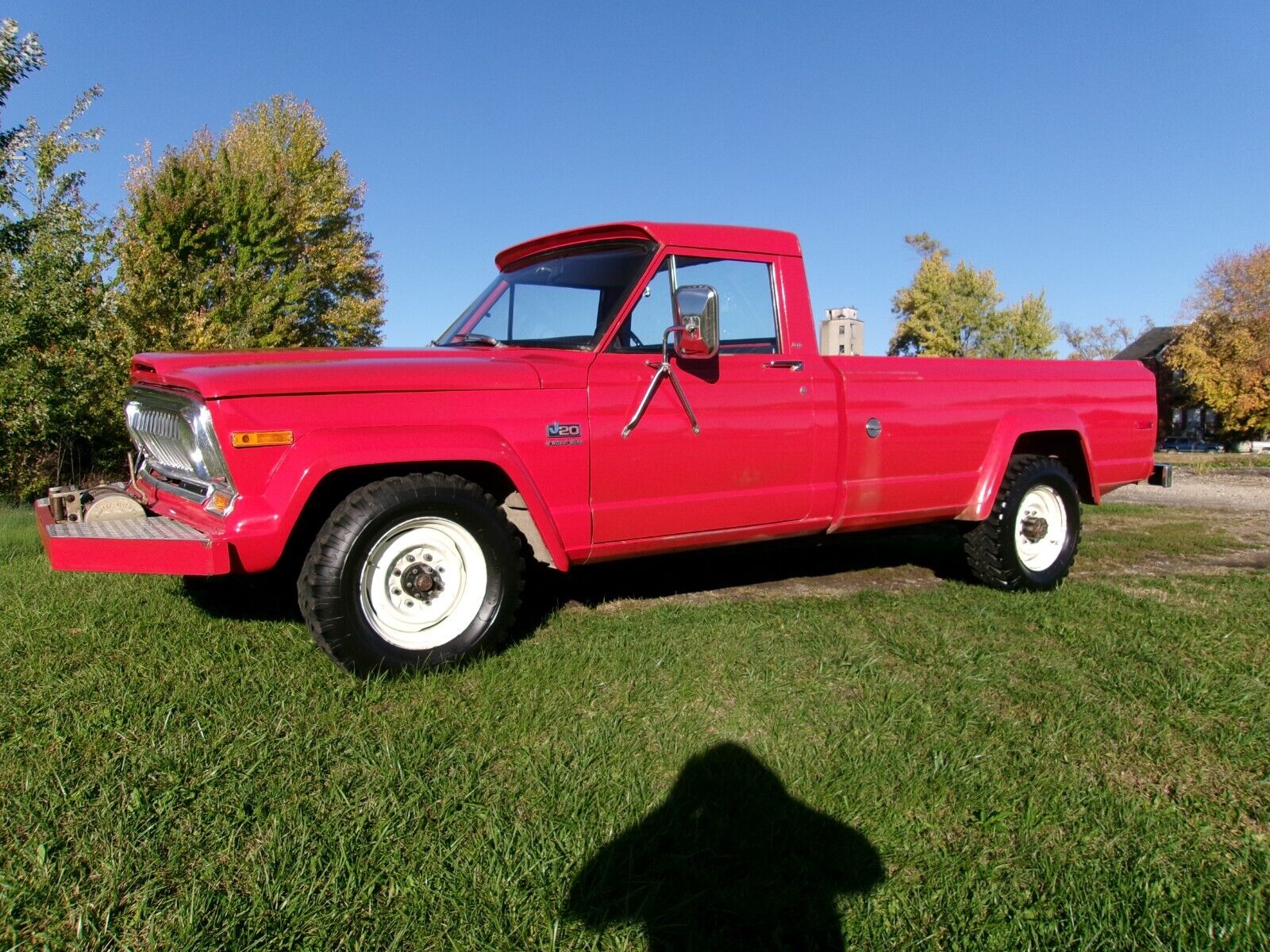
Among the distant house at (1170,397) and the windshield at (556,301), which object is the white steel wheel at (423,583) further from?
the distant house at (1170,397)

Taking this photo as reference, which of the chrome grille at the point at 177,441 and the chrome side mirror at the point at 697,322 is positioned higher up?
the chrome side mirror at the point at 697,322

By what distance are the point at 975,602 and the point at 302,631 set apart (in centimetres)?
365

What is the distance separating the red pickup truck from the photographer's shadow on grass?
156 cm

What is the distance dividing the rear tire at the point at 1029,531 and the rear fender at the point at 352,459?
3147 mm

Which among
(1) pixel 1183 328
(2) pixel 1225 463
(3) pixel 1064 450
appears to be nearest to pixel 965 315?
(1) pixel 1183 328

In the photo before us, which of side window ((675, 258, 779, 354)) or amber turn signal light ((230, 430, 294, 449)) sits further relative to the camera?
side window ((675, 258, 779, 354))

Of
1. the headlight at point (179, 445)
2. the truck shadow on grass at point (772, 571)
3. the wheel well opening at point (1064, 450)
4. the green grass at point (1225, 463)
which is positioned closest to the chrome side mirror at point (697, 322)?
the truck shadow on grass at point (772, 571)

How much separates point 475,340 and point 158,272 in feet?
55.2

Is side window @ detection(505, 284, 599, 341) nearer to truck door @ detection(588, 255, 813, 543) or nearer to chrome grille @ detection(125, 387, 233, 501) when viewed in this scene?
truck door @ detection(588, 255, 813, 543)

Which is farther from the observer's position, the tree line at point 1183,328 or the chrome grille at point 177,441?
the tree line at point 1183,328

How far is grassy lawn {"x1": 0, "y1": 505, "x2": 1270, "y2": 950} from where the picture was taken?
2203mm

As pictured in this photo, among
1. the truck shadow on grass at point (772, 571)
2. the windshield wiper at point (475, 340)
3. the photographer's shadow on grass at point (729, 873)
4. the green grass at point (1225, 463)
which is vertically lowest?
the green grass at point (1225, 463)

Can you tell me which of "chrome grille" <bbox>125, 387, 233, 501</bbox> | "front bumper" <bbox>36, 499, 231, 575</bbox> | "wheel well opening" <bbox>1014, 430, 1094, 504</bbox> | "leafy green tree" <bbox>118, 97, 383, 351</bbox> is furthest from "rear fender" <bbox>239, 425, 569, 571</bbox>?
"leafy green tree" <bbox>118, 97, 383, 351</bbox>

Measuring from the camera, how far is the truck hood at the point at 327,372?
3.57 meters
